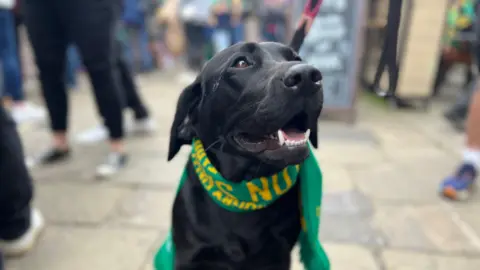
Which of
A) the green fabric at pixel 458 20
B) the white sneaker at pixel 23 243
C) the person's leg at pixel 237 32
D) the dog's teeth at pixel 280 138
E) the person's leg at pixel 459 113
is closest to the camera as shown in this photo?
the dog's teeth at pixel 280 138

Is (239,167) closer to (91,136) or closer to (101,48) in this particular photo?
(101,48)

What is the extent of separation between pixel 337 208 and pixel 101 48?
1875mm

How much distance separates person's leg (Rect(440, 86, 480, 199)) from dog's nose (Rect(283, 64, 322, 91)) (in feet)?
6.72

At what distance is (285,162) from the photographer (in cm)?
123

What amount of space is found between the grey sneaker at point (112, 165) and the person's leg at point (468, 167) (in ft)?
7.60

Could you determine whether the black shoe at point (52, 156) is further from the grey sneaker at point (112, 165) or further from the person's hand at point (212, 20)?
the person's hand at point (212, 20)

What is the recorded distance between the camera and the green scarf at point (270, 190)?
142 cm

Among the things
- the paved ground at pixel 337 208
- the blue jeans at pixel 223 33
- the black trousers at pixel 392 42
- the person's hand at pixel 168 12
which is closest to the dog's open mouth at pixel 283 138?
the black trousers at pixel 392 42

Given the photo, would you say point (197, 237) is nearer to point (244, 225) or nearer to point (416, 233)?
point (244, 225)

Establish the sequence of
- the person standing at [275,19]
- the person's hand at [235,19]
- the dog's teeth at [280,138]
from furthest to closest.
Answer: the person standing at [275,19]
the person's hand at [235,19]
the dog's teeth at [280,138]

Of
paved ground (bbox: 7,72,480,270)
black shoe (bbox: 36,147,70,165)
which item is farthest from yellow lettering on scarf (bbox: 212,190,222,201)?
black shoe (bbox: 36,147,70,165)

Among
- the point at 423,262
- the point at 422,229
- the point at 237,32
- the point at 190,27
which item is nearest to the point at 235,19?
the point at 237,32

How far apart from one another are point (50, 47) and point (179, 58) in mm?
6132

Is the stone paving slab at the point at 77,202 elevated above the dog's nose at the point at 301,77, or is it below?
below
